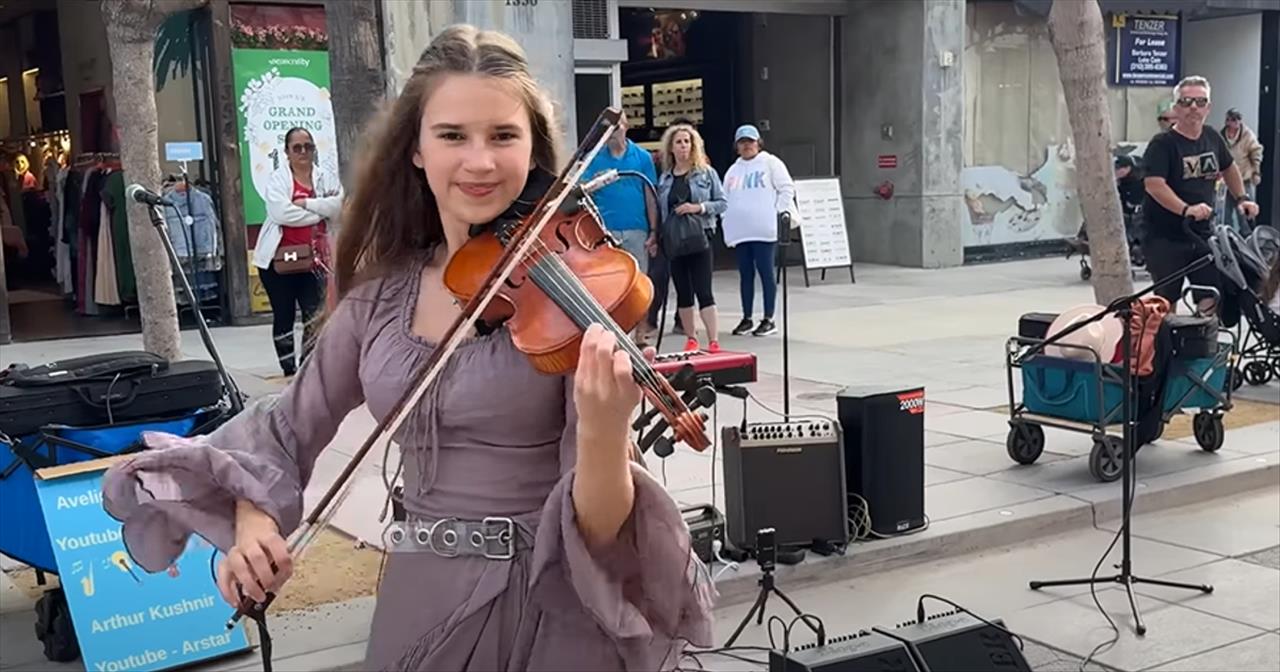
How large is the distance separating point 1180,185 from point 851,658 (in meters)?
6.28

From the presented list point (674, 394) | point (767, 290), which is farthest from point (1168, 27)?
point (674, 394)

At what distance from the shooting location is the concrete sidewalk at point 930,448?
5.32 m

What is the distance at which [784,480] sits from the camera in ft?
17.0

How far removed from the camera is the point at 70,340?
458 inches

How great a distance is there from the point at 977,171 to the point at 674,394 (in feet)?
54.6

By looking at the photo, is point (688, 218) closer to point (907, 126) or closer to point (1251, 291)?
point (1251, 291)

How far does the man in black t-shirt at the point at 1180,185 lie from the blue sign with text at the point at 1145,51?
424 inches

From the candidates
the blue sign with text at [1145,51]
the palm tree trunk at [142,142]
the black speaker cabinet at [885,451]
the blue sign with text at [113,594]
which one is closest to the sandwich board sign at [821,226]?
the blue sign with text at [1145,51]

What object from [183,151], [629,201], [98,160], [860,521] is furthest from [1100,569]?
[98,160]

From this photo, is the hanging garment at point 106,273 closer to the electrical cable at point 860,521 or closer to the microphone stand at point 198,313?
the microphone stand at point 198,313

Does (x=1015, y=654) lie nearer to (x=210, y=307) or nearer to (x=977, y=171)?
(x=210, y=307)

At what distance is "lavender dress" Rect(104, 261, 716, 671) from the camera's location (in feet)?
5.82

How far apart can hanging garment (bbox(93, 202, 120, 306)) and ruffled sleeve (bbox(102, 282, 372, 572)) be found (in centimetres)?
1161

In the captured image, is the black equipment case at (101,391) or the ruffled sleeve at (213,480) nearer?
the ruffled sleeve at (213,480)
